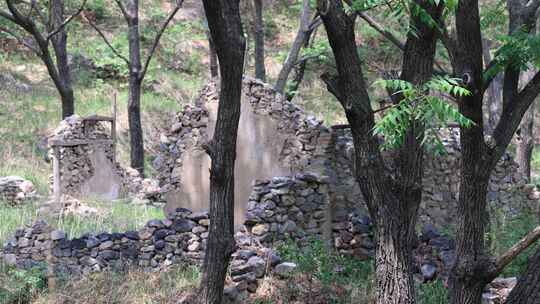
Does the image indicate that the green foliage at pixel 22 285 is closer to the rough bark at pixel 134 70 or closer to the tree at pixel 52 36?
the tree at pixel 52 36

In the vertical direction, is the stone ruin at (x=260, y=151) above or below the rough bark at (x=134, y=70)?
below

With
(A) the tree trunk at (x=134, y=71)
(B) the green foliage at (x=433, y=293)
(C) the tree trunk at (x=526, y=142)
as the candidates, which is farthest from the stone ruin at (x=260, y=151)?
(A) the tree trunk at (x=134, y=71)

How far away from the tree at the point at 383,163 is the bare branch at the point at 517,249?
3.12 feet

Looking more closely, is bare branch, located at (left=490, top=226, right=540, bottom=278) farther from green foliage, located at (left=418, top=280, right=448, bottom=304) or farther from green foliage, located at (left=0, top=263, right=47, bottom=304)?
green foliage, located at (left=0, top=263, right=47, bottom=304)

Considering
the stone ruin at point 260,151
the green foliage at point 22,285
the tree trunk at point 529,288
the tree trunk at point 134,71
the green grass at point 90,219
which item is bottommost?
the green foliage at point 22,285

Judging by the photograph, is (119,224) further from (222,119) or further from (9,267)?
(222,119)

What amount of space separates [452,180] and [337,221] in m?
3.64

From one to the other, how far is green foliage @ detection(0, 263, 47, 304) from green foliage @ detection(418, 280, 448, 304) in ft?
15.2

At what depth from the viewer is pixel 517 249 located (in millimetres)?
4988

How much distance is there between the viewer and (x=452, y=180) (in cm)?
1288

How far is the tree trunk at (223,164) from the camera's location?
648 cm

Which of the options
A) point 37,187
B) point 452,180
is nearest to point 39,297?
point 452,180

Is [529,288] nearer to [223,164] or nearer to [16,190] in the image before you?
[223,164]

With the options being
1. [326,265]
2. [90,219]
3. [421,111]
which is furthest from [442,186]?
[421,111]
